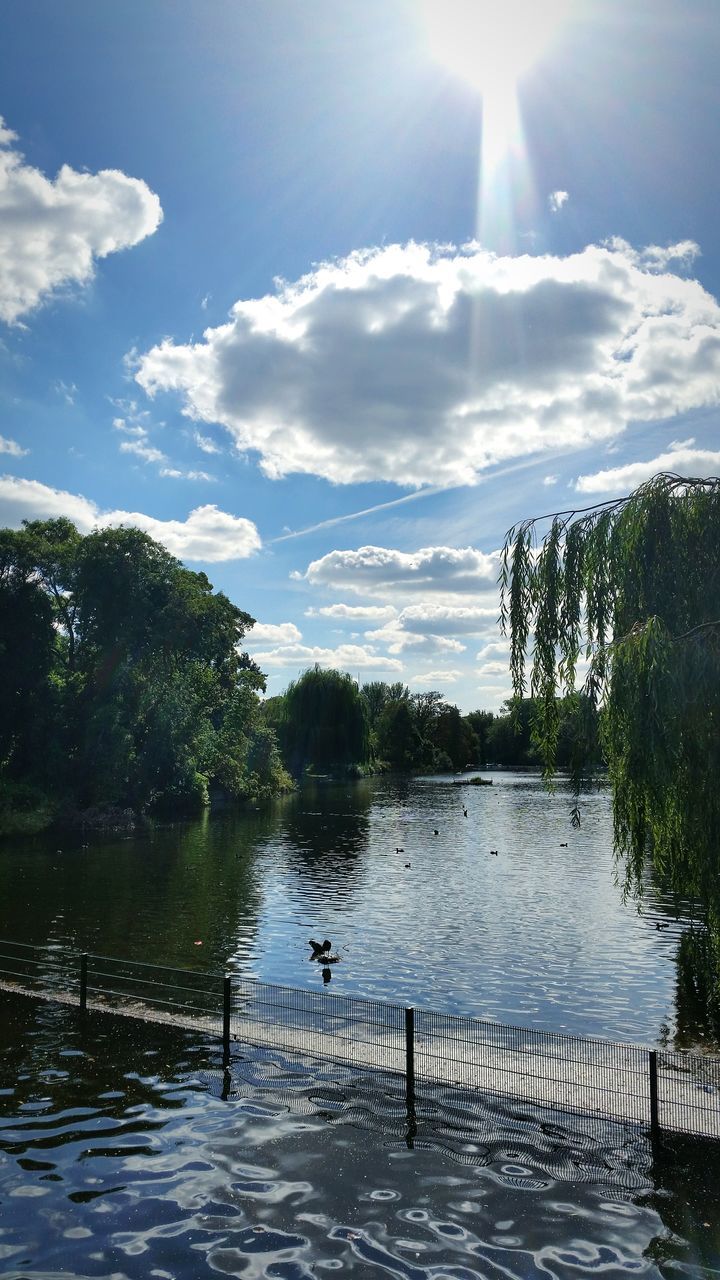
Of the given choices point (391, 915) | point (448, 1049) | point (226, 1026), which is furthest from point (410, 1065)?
point (391, 915)

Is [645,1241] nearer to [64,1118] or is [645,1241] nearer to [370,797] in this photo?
[64,1118]

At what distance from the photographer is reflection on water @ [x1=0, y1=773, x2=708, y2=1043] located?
2112 centimetres

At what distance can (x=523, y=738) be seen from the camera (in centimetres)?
18775

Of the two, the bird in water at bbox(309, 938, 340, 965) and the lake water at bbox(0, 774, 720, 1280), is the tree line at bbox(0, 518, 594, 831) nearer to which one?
the lake water at bbox(0, 774, 720, 1280)

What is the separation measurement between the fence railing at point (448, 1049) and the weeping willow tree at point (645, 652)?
9.53 feet

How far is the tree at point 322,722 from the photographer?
365 feet

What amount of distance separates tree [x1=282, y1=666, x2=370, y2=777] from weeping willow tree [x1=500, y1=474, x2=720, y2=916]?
97728 millimetres

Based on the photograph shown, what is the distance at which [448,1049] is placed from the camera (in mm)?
15289

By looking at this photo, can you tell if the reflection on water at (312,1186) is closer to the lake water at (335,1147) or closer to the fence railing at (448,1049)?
the lake water at (335,1147)

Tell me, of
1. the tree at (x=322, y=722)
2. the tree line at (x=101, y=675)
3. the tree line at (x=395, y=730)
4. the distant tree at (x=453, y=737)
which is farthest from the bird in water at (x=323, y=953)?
the distant tree at (x=453, y=737)

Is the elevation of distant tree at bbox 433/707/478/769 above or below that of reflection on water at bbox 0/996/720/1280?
above

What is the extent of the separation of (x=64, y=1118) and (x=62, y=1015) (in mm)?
5060

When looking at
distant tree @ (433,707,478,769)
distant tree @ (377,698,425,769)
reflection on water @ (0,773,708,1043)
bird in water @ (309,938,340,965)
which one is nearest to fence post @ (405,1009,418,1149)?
reflection on water @ (0,773,708,1043)

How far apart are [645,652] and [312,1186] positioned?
7.91 metres
